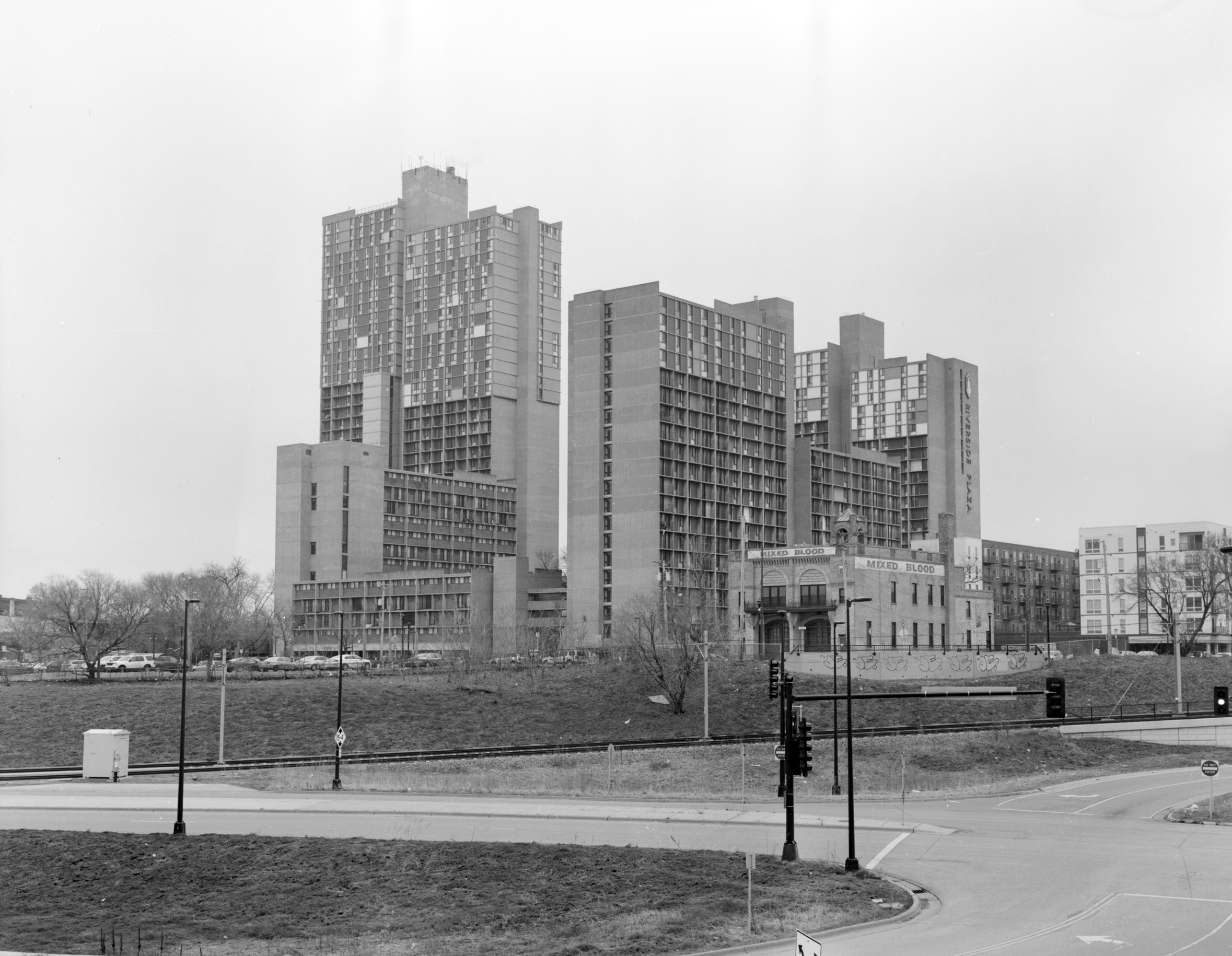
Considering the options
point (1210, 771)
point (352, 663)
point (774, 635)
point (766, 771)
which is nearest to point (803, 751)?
point (1210, 771)

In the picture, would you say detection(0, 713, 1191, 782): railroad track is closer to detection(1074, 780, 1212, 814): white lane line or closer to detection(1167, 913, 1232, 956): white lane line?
detection(1074, 780, 1212, 814): white lane line

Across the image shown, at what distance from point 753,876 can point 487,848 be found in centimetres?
886

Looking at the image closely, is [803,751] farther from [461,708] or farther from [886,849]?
[461,708]

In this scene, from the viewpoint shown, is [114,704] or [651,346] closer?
[114,704]

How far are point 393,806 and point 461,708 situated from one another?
42807mm

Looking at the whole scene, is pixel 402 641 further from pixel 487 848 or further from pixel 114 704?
pixel 487 848

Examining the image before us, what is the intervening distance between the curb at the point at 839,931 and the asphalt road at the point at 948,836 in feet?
0.67

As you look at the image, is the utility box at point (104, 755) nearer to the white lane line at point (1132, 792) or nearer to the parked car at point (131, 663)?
the white lane line at point (1132, 792)

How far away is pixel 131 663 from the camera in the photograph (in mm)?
118125

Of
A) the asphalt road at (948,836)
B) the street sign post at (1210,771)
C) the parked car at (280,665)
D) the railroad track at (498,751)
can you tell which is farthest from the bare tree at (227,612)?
the street sign post at (1210,771)

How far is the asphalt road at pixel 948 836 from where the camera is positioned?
1182 inches

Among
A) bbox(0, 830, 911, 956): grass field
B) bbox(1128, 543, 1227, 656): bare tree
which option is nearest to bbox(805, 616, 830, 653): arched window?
bbox(1128, 543, 1227, 656): bare tree

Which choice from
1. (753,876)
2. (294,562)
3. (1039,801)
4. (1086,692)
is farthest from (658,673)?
(294,562)

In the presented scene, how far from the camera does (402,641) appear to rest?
165 metres
